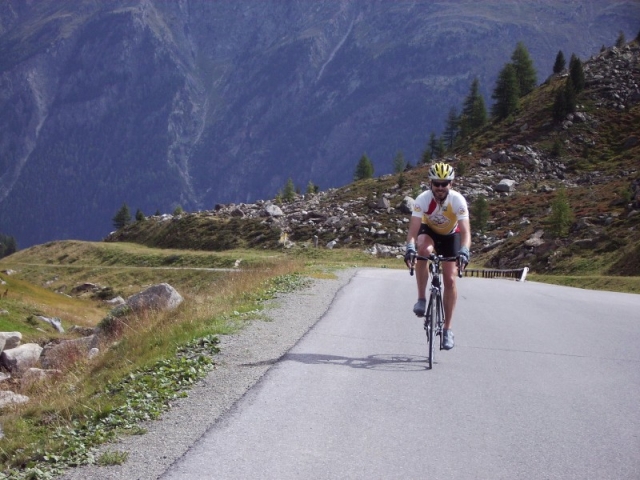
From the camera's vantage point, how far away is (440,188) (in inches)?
350

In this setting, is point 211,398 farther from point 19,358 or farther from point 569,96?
point 569,96

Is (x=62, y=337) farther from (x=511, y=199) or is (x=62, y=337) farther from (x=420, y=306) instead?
(x=511, y=199)

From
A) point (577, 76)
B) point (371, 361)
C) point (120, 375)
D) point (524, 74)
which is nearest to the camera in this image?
point (120, 375)

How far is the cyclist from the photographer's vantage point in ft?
29.2

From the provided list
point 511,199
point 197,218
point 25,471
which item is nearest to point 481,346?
point 25,471

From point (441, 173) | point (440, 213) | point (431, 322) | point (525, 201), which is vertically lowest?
point (431, 322)

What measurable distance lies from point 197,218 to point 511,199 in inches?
1534

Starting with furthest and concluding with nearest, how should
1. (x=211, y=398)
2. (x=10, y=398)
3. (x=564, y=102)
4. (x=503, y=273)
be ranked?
Result: (x=564, y=102), (x=503, y=273), (x=10, y=398), (x=211, y=398)

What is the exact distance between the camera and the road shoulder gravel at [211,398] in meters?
5.15

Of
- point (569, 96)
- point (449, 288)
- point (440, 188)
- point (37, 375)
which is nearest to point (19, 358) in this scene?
point (37, 375)

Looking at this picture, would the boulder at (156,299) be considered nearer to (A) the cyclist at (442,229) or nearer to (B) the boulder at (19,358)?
(B) the boulder at (19,358)

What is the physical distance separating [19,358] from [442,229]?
1333 centimetres

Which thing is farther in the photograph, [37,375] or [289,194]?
[289,194]

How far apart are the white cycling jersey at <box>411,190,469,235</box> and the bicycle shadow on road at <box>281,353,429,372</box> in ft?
6.24
